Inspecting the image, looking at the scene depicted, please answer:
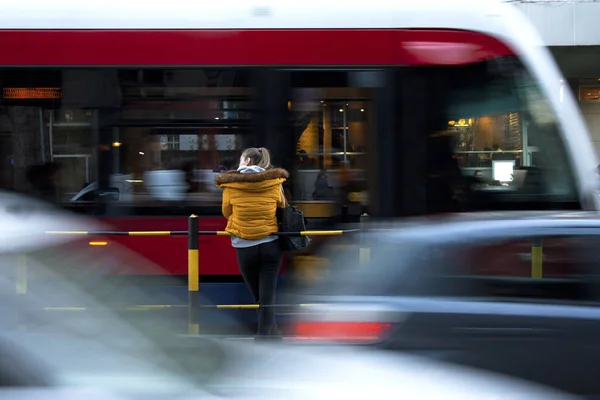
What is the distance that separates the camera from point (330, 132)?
6699 millimetres

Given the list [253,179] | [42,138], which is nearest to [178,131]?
[253,179]

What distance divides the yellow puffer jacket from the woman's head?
113 millimetres

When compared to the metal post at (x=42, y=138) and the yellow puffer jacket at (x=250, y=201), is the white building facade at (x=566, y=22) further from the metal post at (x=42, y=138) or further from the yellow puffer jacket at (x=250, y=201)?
the metal post at (x=42, y=138)

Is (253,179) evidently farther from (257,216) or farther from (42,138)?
(42,138)

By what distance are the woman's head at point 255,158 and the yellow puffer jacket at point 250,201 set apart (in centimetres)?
11

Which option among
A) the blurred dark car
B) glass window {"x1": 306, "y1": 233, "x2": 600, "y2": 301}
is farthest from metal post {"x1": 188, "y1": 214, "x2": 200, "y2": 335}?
glass window {"x1": 306, "y1": 233, "x2": 600, "y2": 301}

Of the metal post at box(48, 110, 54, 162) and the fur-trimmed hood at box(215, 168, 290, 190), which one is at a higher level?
the metal post at box(48, 110, 54, 162)

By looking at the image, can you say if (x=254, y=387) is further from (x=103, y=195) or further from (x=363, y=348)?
(x=103, y=195)

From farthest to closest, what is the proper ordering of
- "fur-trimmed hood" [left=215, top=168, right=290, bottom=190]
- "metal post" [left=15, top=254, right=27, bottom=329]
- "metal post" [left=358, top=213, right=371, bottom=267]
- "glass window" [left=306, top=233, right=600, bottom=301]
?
"fur-trimmed hood" [left=215, top=168, right=290, bottom=190] < "metal post" [left=358, top=213, right=371, bottom=267] < "metal post" [left=15, top=254, right=27, bottom=329] < "glass window" [left=306, top=233, right=600, bottom=301]

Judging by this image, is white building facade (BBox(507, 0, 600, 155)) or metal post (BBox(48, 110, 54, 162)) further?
white building facade (BBox(507, 0, 600, 155))

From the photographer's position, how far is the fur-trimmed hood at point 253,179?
604 cm

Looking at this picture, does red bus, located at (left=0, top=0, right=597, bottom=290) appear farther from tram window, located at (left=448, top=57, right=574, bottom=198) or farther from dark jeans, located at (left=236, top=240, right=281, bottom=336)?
dark jeans, located at (left=236, top=240, right=281, bottom=336)

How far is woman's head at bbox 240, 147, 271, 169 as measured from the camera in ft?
20.2

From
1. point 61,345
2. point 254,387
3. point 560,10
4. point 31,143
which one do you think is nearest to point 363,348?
point 254,387
